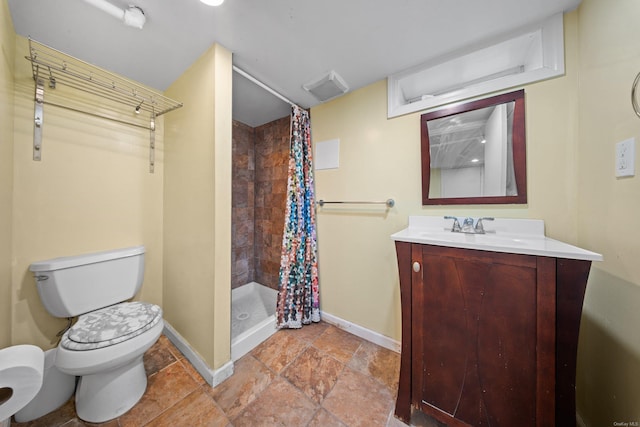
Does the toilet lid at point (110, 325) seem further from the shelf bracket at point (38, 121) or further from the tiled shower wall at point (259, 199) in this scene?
the tiled shower wall at point (259, 199)

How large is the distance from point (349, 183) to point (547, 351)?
137 cm

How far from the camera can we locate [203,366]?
1262 mm

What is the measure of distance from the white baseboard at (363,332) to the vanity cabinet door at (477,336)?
55cm

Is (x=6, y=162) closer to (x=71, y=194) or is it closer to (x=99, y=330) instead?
(x=71, y=194)

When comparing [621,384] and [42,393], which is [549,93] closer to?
[621,384]

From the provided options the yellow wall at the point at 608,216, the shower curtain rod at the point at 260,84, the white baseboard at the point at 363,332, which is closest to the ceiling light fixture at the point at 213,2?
the shower curtain rod at the point at 260,84

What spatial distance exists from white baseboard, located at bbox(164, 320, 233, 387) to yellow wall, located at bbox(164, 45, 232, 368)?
0.04m

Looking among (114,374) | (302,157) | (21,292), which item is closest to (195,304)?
(114,374)

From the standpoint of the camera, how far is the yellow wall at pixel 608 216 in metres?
0.72

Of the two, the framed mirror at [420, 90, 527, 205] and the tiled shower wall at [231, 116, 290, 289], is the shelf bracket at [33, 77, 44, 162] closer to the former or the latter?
the tiled shower wall at [231, 116, 290, 289]

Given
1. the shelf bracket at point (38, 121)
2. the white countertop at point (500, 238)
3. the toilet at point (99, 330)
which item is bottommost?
the toilet at point (99, 330)

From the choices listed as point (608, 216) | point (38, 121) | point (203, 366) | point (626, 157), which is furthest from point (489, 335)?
point (38, 121)

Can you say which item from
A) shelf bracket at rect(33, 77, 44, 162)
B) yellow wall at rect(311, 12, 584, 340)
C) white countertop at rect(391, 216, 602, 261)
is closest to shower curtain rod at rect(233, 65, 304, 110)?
yellow wall at rect(311, 12, 584, 340)

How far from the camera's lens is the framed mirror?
1122 millimetres
